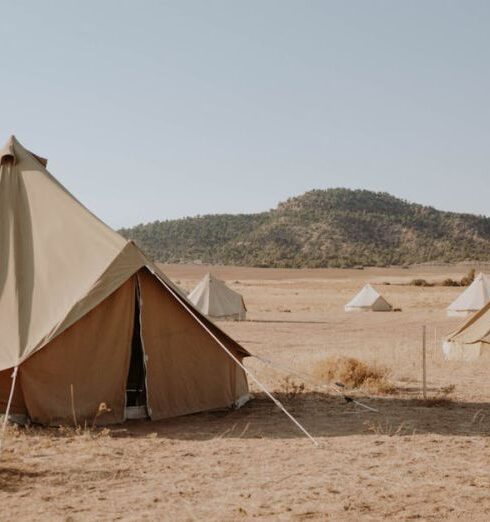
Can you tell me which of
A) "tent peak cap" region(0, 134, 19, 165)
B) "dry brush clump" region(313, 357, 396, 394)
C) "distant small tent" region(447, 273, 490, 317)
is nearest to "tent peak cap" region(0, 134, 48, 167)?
"tent peak cap" region(0, 134, 19, 165)

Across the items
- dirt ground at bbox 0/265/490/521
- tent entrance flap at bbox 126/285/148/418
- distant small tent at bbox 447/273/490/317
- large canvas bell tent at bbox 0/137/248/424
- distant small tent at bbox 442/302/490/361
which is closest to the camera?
dirt ground at bbox 0/265/490/521

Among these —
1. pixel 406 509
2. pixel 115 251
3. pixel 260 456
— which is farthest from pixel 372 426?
pixel 115 251

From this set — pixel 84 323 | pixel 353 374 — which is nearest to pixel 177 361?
pixel 84 323

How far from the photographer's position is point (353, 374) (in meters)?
14.0

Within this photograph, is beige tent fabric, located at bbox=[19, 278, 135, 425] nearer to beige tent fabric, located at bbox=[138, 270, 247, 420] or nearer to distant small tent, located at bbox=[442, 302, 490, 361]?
beige tent fabric, located at bbox=[138, 270, 247, 420]

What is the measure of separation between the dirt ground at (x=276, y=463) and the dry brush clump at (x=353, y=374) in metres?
0.41

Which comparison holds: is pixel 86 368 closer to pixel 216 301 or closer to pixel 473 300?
pixel 216 301

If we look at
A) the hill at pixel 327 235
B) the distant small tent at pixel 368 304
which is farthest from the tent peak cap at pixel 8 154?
the hill at pixel 327 235

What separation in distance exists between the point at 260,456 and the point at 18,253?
449cm

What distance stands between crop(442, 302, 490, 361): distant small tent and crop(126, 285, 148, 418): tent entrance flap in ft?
26.8

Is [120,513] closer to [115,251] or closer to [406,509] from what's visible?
[406,509]

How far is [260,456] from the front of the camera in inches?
330

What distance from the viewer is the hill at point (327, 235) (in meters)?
109

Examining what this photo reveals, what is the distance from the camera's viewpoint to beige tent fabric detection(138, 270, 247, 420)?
1059 centimetres
